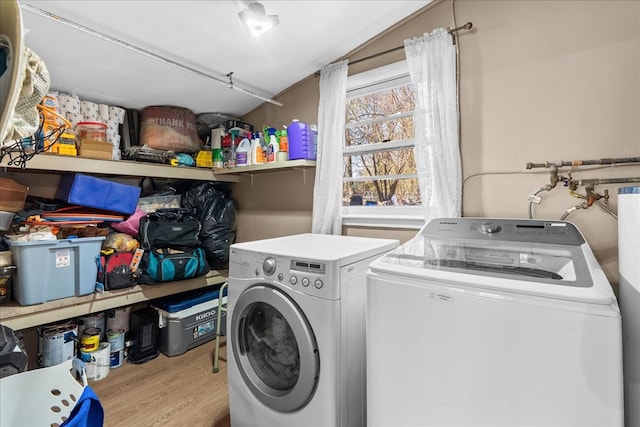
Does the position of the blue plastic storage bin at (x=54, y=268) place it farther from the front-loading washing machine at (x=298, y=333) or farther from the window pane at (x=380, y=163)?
the window pane at (x=380, y=163)

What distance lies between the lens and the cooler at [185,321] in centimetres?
243

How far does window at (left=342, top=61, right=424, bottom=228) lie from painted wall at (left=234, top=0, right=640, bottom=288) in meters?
0.23

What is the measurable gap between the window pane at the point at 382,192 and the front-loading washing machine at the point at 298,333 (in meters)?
0.58

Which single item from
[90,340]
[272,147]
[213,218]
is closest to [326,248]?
[272,147]

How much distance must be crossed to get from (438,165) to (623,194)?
33.3 inches

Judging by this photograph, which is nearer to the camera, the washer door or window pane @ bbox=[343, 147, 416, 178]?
the washer door

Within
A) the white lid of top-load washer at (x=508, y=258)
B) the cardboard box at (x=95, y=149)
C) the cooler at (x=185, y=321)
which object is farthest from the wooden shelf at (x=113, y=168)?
the white lid of top-load washer at (x=508, y=258)

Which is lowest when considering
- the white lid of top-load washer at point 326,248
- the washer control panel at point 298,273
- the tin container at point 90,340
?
the tin container at point 90,340

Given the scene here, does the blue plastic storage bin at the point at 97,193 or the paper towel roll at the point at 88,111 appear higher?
the paper towel roll at the point at 88,111

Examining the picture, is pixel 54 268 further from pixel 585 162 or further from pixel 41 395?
pixel 585 162

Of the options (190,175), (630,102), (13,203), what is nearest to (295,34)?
(190,175)

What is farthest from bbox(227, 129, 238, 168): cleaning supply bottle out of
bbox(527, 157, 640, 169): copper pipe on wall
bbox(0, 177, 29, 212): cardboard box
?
bbox(527, 157, 640, 169): copper pipe on wall

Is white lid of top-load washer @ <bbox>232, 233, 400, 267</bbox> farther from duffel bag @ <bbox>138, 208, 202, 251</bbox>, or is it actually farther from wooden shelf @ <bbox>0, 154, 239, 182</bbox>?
wooden shelf @ <bbox>0, 154, 239, 182</bbox>

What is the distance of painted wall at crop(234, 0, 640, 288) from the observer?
1396mm
